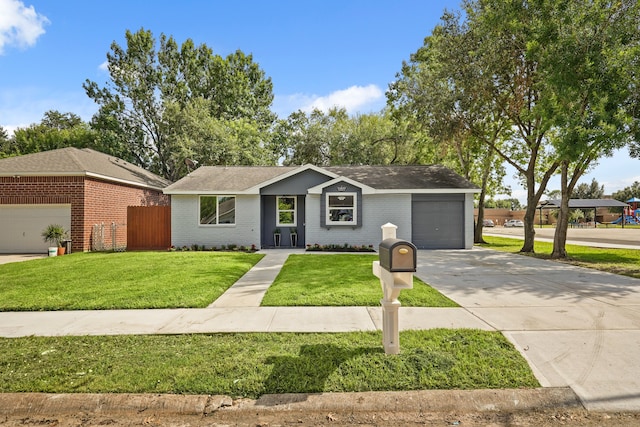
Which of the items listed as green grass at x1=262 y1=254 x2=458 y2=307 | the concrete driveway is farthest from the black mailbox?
green grass at x1=262 y1=254 x2=458 y2=307

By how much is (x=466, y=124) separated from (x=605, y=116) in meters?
8.06

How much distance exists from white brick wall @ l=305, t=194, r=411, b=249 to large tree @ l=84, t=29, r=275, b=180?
12960 millimetres

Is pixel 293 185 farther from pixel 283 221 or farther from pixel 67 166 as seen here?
pixel 67 166

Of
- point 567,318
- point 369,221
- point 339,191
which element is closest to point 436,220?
point 369,221

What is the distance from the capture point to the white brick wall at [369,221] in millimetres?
16078

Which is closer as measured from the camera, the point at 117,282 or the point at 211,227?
the point at 117,282

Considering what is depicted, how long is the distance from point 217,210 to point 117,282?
835cm

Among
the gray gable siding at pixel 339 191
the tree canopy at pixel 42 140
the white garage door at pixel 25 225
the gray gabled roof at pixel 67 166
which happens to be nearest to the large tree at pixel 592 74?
the gray gable siding at pixel 339 191

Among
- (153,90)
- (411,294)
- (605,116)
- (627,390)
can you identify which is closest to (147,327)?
(411,294)

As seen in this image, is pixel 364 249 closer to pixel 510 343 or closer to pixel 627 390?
pixel 510 343

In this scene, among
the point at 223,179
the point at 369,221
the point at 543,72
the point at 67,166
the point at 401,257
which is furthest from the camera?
the point at 223,179

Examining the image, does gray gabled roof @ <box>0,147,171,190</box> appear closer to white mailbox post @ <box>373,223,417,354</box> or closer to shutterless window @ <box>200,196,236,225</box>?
shutterless window @ <box>200,196,236,225</box>

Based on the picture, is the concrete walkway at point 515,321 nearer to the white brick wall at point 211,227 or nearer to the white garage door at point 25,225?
the white brick wall at point 211,227

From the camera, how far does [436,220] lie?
54.6 ft
